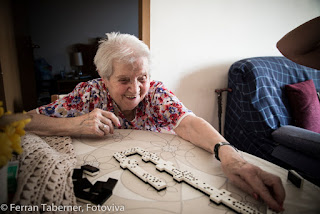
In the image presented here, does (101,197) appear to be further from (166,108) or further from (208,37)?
(208,37)

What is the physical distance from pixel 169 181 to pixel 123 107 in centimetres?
72

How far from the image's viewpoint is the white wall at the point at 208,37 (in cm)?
218

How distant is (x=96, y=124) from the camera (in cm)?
110

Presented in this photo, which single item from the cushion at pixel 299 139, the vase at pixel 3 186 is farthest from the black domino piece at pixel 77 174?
the cushion at pixel 299 139

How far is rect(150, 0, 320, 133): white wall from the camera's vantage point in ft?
7.15

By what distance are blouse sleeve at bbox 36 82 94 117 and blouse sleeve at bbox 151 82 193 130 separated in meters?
0.44

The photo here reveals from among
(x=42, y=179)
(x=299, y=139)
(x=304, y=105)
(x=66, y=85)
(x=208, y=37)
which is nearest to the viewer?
(x=42, y=179)

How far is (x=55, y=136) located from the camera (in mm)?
1109

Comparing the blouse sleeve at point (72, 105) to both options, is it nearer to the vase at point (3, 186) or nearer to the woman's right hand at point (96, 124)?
the woman's right hand at point (96, 124)

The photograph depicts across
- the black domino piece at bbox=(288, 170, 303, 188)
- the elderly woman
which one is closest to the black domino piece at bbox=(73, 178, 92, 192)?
the elderly woman

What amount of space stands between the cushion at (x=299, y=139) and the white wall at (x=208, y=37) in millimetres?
873

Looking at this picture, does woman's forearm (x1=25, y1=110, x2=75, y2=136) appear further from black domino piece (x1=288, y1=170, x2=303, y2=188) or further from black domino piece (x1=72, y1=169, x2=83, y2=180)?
black domino piece (x1=288, y1=170, x2=303, y2=188)

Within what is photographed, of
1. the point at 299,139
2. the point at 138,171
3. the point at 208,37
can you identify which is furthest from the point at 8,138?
the point at 208,37

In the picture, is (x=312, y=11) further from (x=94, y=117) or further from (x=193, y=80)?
(x=94, y=117)
